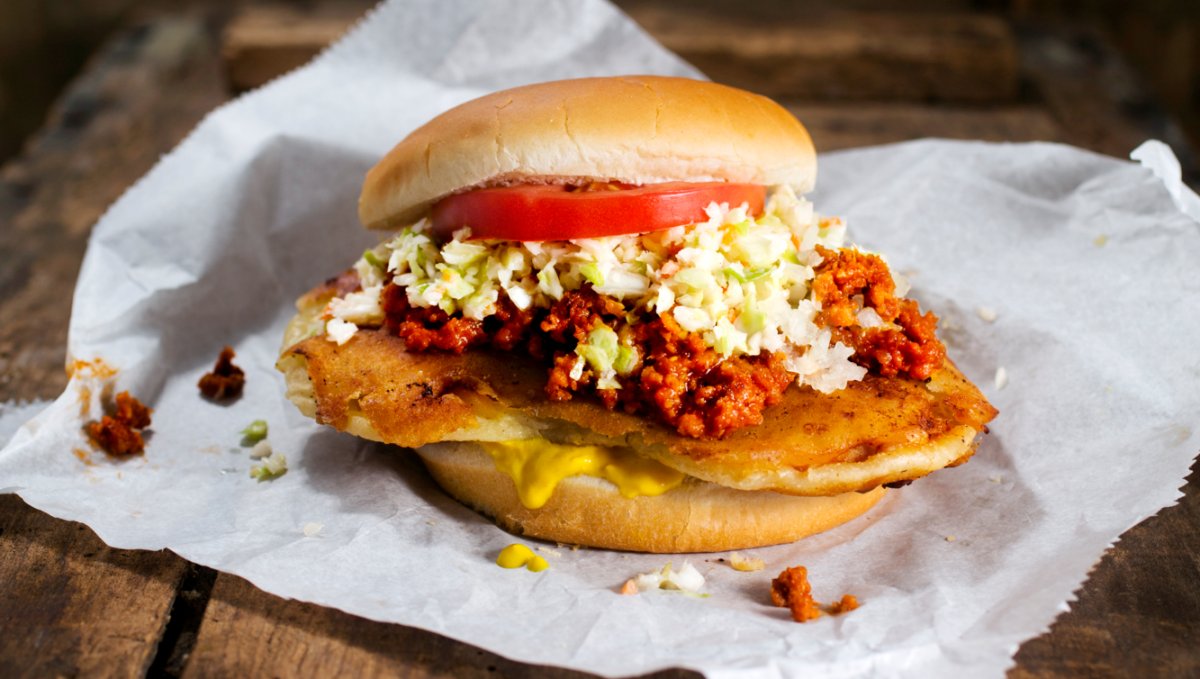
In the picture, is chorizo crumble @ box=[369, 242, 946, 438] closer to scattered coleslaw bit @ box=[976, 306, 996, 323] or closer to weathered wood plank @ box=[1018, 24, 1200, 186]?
scattered coleslaw bit @ box=[976, 306, 996, 323]

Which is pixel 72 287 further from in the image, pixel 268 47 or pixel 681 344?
pixel 681 344

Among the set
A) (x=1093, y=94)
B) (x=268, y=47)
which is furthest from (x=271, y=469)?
(x=1093, y=94)

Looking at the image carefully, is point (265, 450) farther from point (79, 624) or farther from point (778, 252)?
point (778, 252)

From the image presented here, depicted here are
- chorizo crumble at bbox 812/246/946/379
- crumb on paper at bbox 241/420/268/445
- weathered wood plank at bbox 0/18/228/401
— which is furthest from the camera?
weathered wood plank at bbox 0/18/228/401

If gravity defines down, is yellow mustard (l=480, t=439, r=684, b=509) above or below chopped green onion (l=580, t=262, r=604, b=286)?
below

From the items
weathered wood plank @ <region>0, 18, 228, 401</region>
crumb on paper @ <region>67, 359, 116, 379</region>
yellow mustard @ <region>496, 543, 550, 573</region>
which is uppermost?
yellow mustard @ <region>496, 543, 550, 573</region>

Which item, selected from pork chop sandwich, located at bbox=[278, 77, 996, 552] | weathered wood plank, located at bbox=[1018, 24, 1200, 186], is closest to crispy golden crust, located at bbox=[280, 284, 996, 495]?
pork chop sandwich, located at bbox=[278, 77, 996, 552]

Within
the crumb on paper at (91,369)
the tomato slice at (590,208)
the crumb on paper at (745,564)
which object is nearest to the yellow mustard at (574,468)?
the crumb on paper at (745,564)
